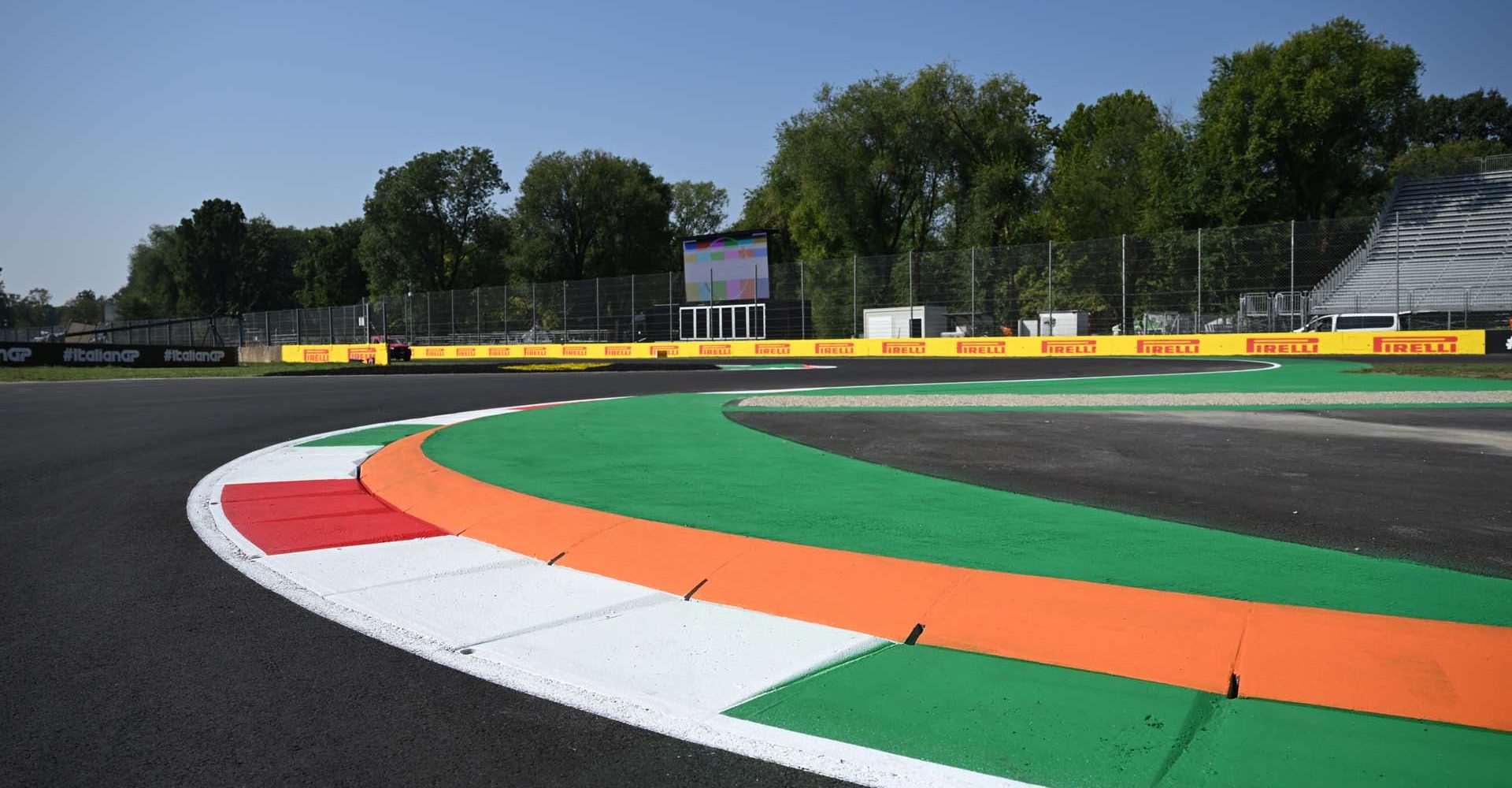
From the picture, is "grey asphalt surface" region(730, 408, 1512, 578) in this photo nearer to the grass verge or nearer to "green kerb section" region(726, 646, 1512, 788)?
"green kerb section" region(726, 646, 1512, 788)

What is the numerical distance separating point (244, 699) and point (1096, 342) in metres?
32.0

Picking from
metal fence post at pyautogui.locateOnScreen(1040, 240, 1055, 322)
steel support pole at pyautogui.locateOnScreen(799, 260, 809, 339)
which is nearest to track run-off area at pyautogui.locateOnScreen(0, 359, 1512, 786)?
metal fence post at pyautogui.locateOnScreen(1040, 240, 1055, 322)

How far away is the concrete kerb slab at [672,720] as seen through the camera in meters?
2.59

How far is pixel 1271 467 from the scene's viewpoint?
7.33 m

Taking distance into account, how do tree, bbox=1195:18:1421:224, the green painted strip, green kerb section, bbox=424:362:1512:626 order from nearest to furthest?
green kerb section, bbox=424:362:1512:626, the green painted strip, tree, bbox=1195:18:1421:224

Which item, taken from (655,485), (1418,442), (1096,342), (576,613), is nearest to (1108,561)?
(576,613)

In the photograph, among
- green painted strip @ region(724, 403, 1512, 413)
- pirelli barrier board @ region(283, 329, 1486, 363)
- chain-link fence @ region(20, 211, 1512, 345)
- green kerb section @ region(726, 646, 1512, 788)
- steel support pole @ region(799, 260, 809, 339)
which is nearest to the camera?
green kerb section @ region(726, 646, 1512, 788)

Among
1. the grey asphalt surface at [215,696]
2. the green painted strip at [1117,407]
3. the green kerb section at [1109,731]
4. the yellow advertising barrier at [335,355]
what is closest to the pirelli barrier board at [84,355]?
the yellow advertising barrier at [335,355]

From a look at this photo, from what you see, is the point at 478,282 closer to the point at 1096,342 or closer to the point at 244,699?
the point at 1096,342

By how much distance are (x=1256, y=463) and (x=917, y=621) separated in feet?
16.3

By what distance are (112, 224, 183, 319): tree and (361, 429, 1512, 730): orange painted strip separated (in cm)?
12403

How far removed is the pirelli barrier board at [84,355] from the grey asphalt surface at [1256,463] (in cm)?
3122

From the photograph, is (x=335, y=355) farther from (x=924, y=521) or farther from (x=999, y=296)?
(x=924, y=521)

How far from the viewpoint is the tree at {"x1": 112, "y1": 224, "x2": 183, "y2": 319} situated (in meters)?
117
